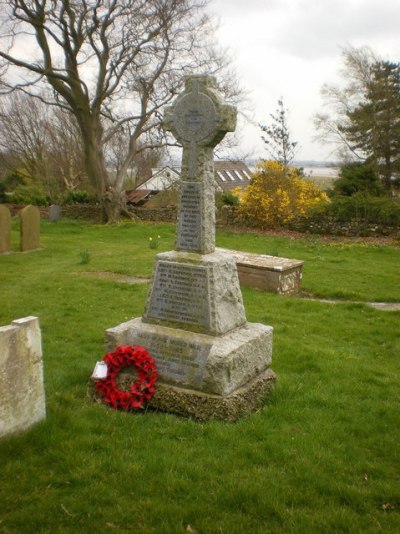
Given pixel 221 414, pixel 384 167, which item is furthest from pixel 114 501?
pixel 384 167

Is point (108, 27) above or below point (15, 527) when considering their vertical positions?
above

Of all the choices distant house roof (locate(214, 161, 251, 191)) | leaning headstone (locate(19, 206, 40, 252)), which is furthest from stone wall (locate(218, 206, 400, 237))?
distant house roof (locate(214, 161, 251, 191))

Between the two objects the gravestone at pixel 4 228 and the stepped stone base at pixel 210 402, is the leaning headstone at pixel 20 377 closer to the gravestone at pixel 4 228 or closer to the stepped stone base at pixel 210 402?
the stepped stone base at pixel 210 402

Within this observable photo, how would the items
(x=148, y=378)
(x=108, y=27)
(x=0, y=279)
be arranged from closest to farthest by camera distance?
(x=148, y=378) < (x=0, y=279) < (x=108, y=27)

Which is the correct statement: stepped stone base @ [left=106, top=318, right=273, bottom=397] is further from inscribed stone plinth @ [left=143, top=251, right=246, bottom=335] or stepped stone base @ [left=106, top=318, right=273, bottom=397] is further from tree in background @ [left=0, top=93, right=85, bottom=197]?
tree in background @ [left=0, top=93, right=85, bottom=197]

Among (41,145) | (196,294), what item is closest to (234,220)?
(196,294)

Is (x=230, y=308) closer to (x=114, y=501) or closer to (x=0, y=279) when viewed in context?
(x=114, y=501)

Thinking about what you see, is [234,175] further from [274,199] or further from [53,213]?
[274,199]

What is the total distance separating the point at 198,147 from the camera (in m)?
4.55

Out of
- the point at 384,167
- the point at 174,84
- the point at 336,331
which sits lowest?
the point at 336,331

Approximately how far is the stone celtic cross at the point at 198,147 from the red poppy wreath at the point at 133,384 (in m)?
1.10

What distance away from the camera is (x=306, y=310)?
8.41 meters

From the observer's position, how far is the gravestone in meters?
13.3

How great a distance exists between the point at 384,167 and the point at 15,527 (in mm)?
31221
